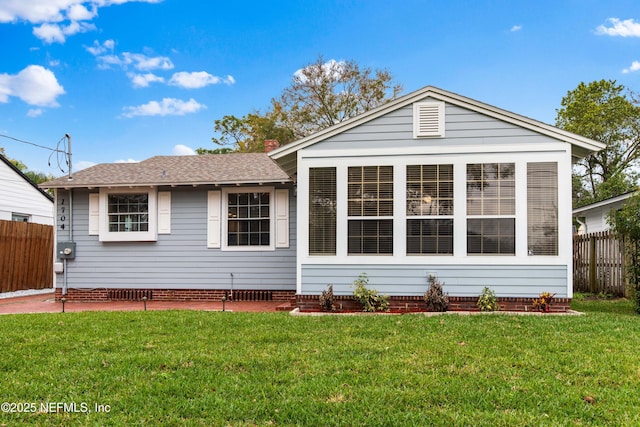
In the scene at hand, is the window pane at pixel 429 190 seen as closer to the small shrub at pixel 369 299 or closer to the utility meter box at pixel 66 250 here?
the small shrub at pixel 369 299

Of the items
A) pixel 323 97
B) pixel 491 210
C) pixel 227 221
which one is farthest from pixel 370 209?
pixel 323 97

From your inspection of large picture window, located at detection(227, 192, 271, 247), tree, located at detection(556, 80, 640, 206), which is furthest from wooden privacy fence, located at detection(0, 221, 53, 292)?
tree, located at detection(556, 80, 640, 206)

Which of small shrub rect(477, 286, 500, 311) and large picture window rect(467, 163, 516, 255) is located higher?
large picture window rect(467, 163, 516, 255)

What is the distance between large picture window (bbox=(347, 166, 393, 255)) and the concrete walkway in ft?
7.21

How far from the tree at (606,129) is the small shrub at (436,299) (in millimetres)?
17671

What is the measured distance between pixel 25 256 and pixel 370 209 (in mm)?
10315

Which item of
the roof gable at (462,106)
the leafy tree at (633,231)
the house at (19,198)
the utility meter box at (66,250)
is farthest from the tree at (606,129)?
the house at (19,198)

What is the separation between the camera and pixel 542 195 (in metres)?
7.60

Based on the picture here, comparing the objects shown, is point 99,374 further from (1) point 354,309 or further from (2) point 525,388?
(1) point 354,309

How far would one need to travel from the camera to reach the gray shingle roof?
401 inches

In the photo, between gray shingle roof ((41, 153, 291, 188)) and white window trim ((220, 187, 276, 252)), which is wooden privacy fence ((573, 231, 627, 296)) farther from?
gray shingle roof ((41, 153, 291, 188))

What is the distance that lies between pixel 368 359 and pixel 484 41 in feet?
49.1

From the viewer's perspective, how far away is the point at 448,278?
7.79m

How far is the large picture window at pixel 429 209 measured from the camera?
779 centimetres
